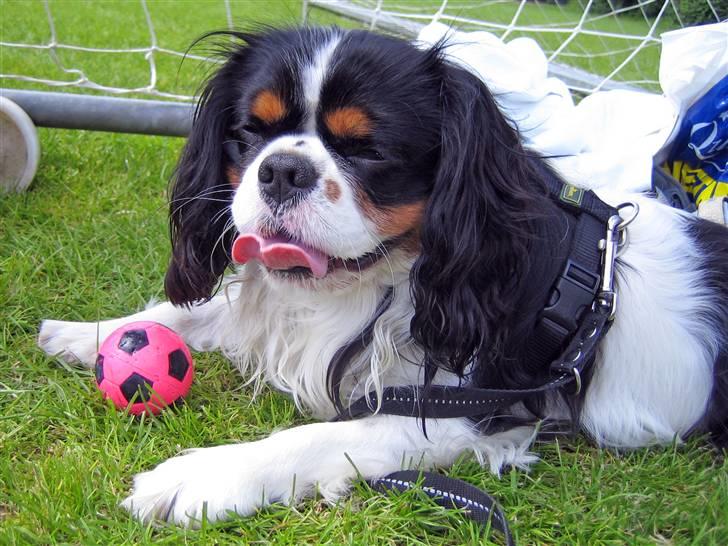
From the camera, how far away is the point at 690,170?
9.43 feet

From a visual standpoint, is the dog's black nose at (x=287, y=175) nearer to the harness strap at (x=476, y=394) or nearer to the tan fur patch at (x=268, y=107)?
the tan fur patch at (x=268, y=107)

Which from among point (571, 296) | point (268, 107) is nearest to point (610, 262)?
point (571, 296)

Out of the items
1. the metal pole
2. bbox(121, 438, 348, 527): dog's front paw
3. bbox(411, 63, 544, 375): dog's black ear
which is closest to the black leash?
bbox(121, 438, 348, 527): dog's front paw

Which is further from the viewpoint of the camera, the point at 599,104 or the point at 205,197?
the point at 599,104

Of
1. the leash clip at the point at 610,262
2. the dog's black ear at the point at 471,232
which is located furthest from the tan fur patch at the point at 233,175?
the leash clip at the point at 610,262

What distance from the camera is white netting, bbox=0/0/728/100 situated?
3705mm

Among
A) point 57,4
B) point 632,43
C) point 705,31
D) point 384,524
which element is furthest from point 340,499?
point 57,4

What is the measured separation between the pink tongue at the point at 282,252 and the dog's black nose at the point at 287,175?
114 millimetres

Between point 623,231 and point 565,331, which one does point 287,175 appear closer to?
point 565,331

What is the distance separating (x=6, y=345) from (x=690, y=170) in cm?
255

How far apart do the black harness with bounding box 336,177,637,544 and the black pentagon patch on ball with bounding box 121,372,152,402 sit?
21.0 inches

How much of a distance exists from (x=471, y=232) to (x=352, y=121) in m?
0.39

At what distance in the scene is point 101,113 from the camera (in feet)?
11.3

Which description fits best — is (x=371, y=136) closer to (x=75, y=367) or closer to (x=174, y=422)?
(x=174, y=422)
